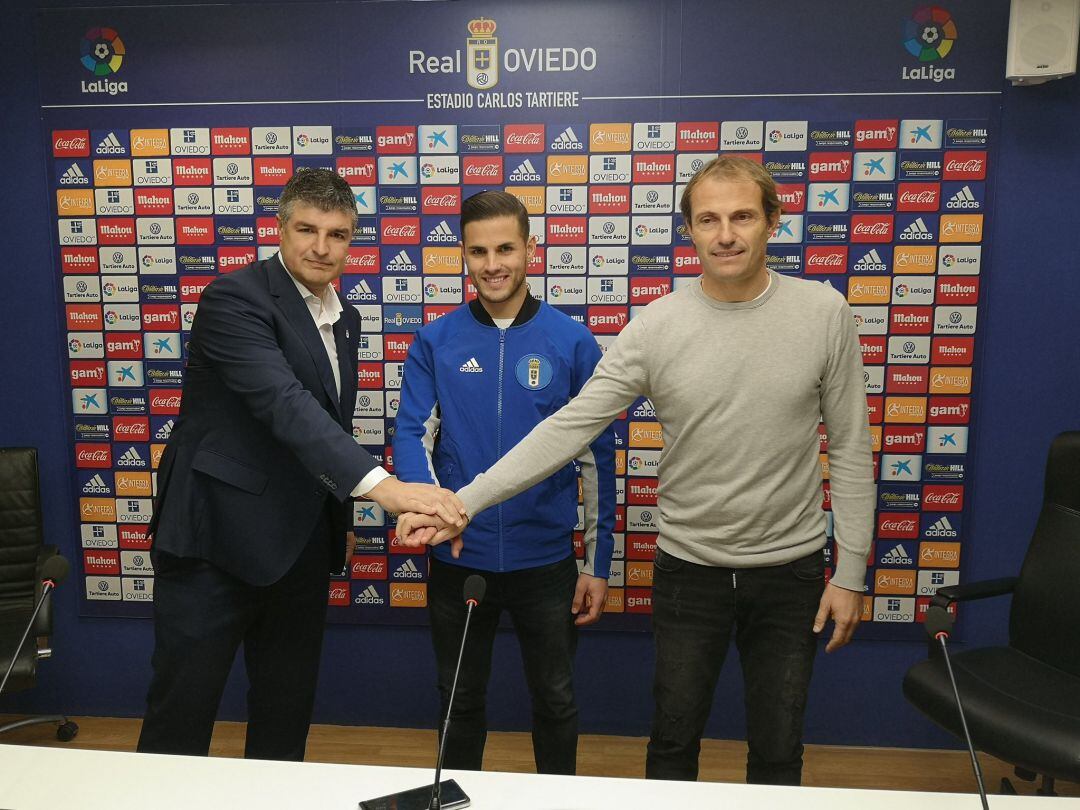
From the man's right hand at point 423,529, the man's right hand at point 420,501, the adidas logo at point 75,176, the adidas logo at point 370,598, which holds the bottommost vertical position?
the adidas logo at point 370,598

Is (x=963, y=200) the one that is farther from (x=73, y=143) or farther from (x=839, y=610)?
(x=73, y=143)

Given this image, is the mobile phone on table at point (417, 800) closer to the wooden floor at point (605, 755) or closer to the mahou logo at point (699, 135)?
the wooden floor at point (605, 755)

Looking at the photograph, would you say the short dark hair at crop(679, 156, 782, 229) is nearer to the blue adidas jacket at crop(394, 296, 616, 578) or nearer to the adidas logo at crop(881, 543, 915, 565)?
the blue adidas jacket at crop(394, 296, 616, 578)

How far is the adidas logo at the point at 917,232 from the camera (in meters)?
2.63

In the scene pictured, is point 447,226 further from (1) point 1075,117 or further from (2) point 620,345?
(1) point 1075,117

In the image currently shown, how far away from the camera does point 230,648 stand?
76.4 inches

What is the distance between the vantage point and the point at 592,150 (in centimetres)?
268

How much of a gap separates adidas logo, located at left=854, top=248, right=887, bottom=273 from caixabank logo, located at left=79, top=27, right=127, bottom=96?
253 cm

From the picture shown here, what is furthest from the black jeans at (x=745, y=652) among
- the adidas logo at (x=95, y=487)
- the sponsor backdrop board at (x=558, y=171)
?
the adidas logo at (x=95, y=487)

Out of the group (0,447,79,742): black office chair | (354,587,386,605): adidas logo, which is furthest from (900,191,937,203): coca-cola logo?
(0,447,79,742): black office chair

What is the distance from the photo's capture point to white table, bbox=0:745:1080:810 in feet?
3.97

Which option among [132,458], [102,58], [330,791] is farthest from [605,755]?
[102,58]

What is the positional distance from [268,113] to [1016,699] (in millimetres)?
2821

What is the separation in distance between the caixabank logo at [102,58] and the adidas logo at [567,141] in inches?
58.0
